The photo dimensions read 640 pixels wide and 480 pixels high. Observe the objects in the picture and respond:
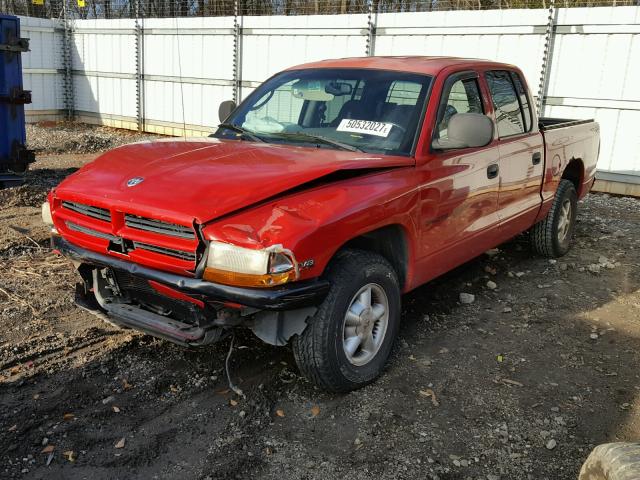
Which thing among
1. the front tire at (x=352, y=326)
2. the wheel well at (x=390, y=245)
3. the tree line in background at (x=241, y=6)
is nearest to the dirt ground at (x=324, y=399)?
the front tire at (x=352, y=326)

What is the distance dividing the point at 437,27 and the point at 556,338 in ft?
23.6

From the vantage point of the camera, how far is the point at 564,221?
654cm

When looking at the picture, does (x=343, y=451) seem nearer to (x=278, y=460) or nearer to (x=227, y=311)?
(x=278, y=460)

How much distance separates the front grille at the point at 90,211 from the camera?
137 inches

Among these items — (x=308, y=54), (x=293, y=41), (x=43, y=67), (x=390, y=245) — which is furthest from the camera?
(x=43, y=67)

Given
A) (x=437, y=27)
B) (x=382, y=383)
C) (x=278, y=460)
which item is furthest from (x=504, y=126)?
(x=437, y=27)

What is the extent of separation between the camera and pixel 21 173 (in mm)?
8297

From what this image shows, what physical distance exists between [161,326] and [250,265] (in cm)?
73

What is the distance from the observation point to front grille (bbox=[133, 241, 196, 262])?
10.4 feet

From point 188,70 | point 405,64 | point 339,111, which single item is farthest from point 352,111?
point 188,70

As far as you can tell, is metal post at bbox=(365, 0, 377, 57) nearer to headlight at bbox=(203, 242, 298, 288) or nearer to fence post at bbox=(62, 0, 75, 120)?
fence post at bbox=(62, 0, 75, 120)

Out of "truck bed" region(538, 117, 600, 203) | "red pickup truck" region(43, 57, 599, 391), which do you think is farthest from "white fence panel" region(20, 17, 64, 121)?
"truck bed" region(538, 117, 600, 203)

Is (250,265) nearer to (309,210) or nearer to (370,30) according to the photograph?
(309,210)

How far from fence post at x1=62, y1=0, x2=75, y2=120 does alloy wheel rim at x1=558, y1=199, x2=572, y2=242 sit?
13.6 m
